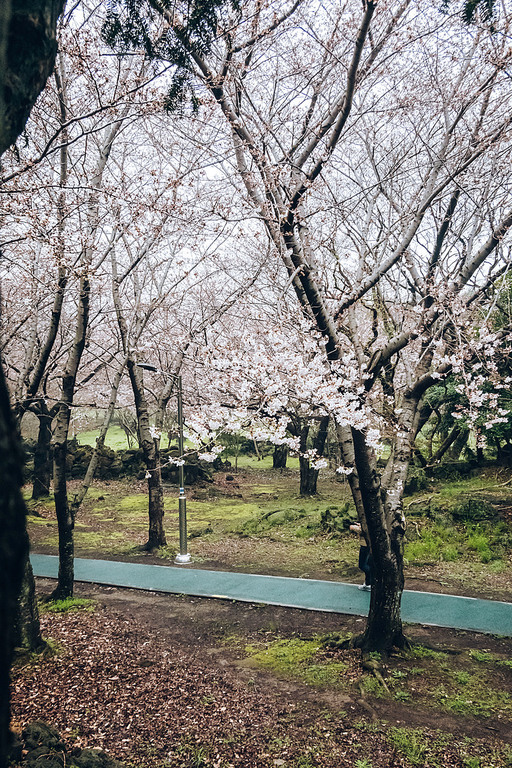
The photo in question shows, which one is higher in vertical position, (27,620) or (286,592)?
(27,620)

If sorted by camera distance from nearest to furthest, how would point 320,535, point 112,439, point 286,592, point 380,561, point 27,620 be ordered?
point 27,620 → point 380,561 → point 286,592 → point 320,535 → point 112,439

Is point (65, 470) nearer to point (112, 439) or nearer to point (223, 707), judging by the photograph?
point (223, 707)

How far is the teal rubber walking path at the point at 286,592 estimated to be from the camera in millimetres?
7750

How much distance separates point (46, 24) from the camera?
1.46 m

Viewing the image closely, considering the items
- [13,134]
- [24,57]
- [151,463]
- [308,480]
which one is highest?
[24,57]

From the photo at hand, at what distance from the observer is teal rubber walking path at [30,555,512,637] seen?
775 centimetres

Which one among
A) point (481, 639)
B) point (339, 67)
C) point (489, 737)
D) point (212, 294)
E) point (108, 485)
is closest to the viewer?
point (489, 737)

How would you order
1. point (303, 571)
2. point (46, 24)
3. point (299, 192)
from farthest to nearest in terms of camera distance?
point (303, 571)
point (299, 192)
point (46, 24)

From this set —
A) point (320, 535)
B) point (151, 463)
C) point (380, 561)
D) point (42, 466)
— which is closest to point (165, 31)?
point (380, 561)

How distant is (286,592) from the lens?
9.11 m

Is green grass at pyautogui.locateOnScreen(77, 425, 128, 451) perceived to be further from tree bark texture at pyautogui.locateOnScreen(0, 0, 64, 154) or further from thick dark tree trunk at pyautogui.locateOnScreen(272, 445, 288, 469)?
tree bark texture at pyautogui.locateOnScreen(0, 0, 64, 154)

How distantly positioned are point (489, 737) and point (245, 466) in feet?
79.0

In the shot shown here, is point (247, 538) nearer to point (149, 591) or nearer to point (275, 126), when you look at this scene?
point (149, 591)

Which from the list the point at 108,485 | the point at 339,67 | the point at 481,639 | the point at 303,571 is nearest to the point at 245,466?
the point at 108,485
